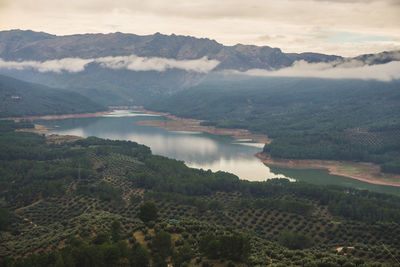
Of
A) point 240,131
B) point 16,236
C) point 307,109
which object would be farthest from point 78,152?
point 307,109

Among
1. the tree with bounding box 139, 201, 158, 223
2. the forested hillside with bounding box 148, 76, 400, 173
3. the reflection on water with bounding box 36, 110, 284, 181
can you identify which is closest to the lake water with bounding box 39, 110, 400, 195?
the reflection on water with bounding box 36, 110, 284, 181

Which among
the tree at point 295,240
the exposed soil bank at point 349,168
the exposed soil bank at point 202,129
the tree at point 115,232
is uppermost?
the tree at point 115,232

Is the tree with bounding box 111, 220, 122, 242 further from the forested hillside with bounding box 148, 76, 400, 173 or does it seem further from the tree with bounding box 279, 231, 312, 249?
the forested hillside with bounding box 148, 76, 400, 173

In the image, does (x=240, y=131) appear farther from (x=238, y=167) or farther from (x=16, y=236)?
(x=16, y=236)

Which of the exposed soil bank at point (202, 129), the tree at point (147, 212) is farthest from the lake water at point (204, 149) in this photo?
the tree at point (147, 212)

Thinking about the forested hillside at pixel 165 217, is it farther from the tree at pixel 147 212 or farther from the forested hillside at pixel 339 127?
the forested hillside at pixel 339 127

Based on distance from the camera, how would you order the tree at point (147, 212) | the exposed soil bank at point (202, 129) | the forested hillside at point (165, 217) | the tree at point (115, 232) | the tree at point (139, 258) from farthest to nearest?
the exposed soil bank at point (202, 129), the tree at point (147, 212), the tree at point (115, 232), the forested hillside at point (165, 217), the tree at point (139, 258)

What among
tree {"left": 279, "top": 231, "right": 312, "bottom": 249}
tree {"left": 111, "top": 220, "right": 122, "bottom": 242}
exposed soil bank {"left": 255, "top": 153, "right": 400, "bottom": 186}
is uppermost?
tree {"left": 111, "top": 220, "right": 122, "bottom": 242}
